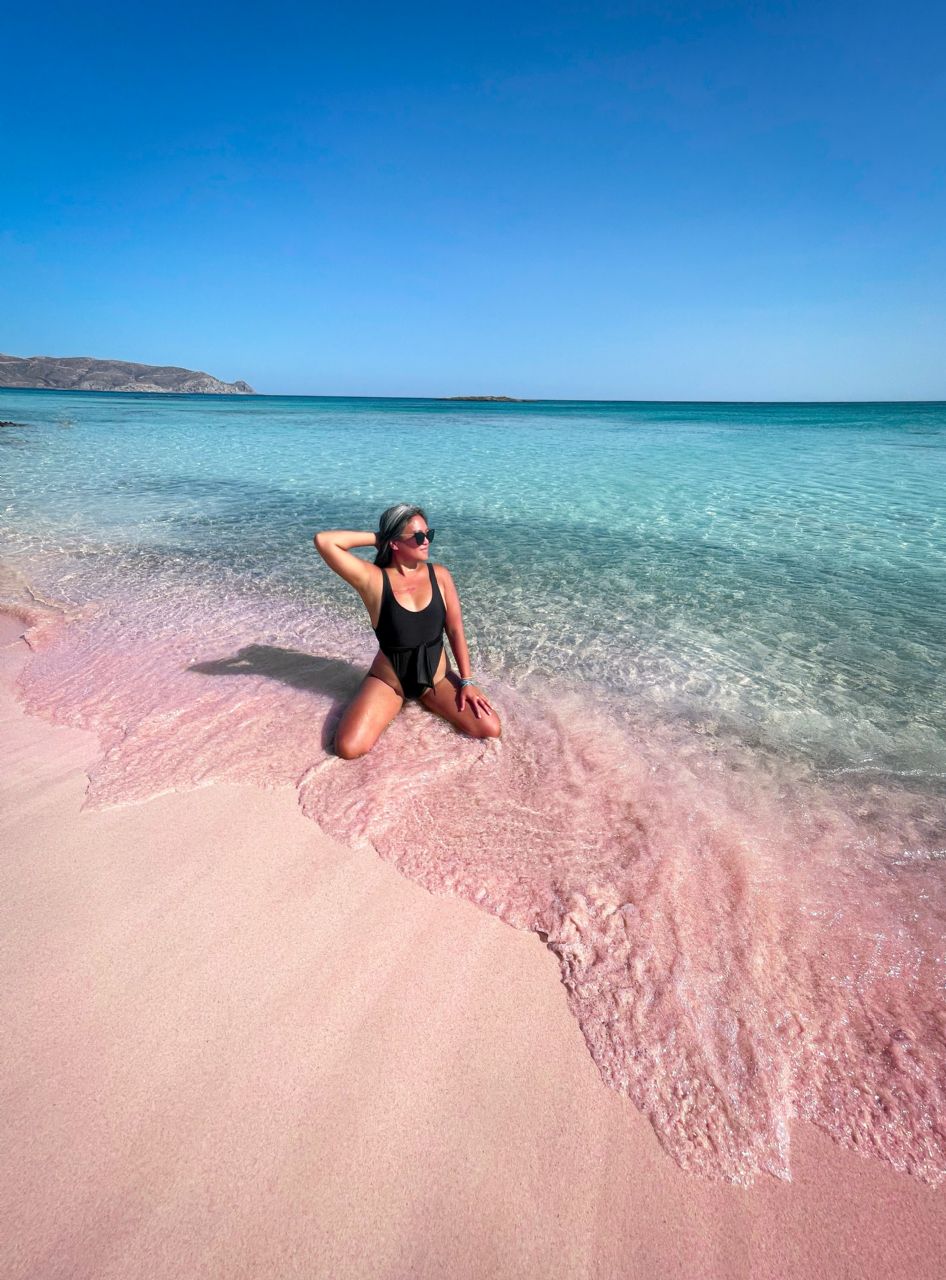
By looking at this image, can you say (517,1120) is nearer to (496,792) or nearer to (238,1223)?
(238,1223)

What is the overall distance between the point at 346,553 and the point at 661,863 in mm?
2780

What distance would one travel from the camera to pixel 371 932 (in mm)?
2699

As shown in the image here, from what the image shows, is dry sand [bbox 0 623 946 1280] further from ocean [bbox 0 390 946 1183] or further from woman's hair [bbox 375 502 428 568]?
woman's hair [bbox 375 502 428 568]

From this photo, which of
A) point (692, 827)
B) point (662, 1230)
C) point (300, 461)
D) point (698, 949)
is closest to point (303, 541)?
point (692, 827)

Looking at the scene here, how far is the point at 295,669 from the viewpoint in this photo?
18.2 feet

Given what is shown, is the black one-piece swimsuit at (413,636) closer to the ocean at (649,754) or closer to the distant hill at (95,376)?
the ocean at (649,754)

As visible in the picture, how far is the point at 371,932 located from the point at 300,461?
20.3 meters

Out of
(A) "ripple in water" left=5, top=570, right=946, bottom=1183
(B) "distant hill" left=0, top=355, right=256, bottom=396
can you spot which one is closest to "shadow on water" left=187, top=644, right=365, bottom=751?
(A) "ripple in water" left=5, top=570, right=946, bottom=1183

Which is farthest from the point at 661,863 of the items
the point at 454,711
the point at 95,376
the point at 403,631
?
the point at 95,376

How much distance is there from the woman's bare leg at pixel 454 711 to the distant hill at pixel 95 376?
170m

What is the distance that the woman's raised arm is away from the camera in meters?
4.11

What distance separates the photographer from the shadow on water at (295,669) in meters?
5.15

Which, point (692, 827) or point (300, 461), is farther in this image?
point (300, 461)

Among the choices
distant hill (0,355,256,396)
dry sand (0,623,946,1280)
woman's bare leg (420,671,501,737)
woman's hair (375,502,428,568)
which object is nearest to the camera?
dry sand (0,623,946,1280)
